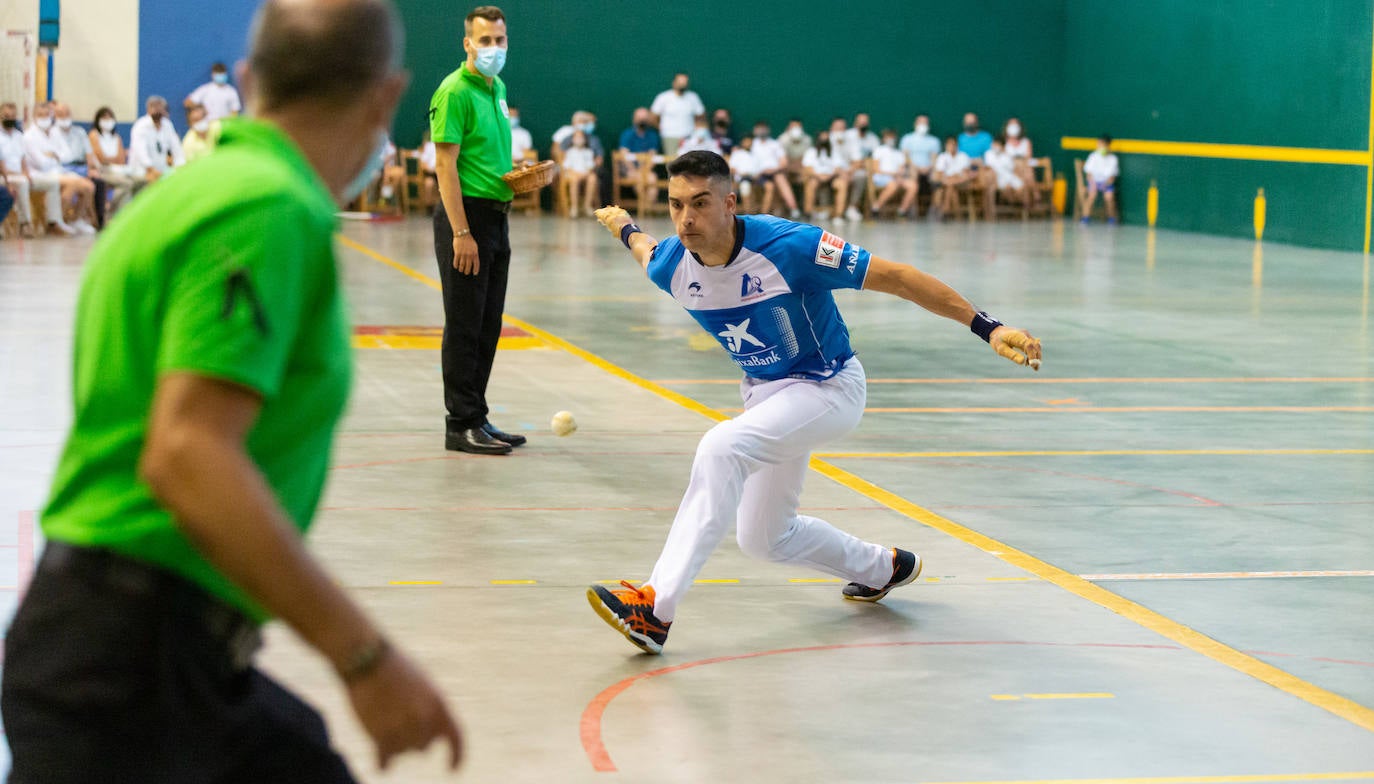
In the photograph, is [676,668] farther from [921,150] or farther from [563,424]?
[921,150]

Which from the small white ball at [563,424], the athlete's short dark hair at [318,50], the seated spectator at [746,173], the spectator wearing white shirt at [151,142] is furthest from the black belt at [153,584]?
the seated spectator at [746,173]

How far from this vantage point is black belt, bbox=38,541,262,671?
2164 mm

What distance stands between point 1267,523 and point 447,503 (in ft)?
11.8

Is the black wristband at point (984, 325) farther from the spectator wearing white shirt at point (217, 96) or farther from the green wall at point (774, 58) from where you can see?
the green wall at point (774, 58)

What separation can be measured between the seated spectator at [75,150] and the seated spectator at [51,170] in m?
0.08

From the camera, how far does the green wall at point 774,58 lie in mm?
33531

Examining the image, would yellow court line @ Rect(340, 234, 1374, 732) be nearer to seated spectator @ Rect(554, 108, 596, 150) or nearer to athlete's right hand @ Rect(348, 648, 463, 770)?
athlete's right hand @ Rect(348, 648, 463, 770)

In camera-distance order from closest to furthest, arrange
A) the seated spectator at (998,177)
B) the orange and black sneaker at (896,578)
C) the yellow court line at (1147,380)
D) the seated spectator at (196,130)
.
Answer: the orange and black sneaker at (896,578) < the yellow court line at (1147,380) < the seated spectator at (196,130) < the seated spectator at (998,177)

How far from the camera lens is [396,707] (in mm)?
2074

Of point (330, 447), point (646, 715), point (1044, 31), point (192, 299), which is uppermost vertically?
point (1044, 31)

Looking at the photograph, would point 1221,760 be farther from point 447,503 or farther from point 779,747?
point 447,503

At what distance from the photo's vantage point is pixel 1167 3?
31031 millimetres

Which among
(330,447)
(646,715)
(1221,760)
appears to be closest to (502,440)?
(646,715)

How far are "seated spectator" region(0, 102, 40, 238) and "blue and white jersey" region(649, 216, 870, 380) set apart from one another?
19248 millimetres
